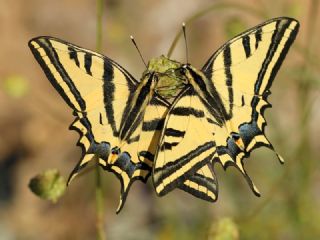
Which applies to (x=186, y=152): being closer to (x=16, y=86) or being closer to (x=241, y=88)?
(x=241, y=88)

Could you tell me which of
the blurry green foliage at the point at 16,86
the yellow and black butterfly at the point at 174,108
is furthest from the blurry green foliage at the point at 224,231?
the blurry green foliage at the point at 16,86

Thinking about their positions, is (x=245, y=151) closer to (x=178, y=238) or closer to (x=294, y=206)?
(x=294, y=206)

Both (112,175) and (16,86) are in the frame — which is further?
(112,175)

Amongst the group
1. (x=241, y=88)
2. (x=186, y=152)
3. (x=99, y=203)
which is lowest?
(x=99, y=203)

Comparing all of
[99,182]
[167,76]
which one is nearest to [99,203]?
[99,182]

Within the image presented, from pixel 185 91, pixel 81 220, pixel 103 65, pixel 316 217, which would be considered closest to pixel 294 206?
pixel 316 217

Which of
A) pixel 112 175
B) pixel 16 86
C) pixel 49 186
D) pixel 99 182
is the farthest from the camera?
pixel 112 175
